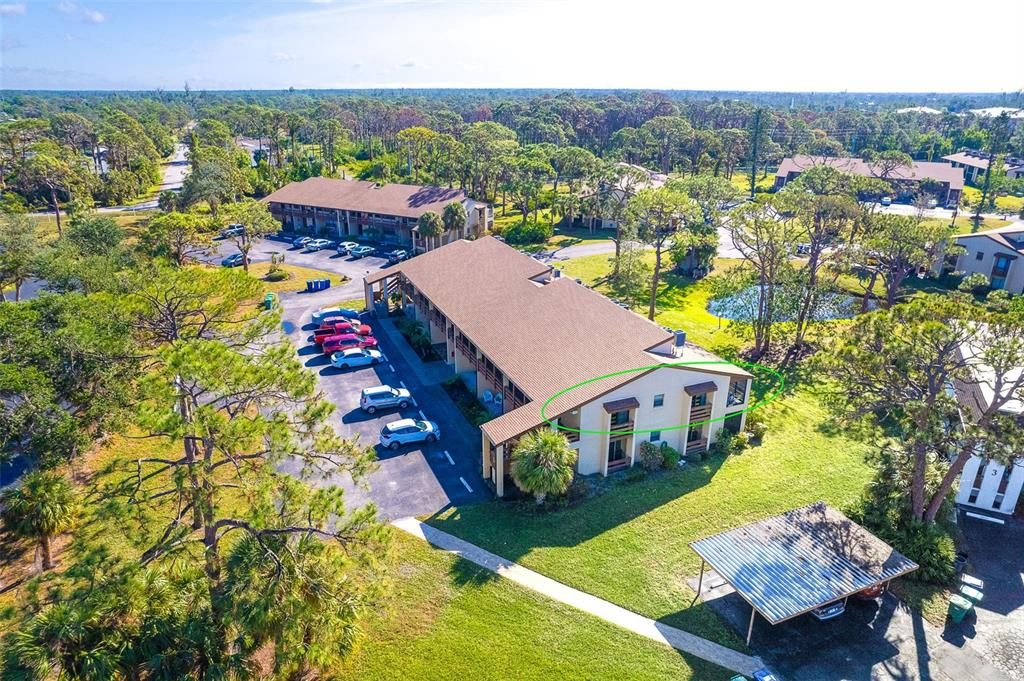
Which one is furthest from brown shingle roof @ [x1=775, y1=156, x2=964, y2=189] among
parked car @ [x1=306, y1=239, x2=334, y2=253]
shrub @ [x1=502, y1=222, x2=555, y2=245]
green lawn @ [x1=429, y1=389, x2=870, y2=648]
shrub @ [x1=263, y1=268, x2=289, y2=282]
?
shrub @ [x1=263, y1=268, x2=289, y2=282]

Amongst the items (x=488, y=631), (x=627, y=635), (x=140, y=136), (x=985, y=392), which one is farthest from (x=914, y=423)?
(x=140, y=136)

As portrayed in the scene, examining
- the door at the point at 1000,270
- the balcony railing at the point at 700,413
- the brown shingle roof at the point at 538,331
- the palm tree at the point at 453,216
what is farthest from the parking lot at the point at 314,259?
the door at the point at 1000,270

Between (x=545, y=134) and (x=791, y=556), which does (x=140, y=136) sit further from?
(x=791, y=556)

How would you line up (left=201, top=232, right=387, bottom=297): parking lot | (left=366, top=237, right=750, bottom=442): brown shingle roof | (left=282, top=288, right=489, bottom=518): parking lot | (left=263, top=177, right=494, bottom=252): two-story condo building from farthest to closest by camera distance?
(left=263, top=177, right=494, bottom=252): two-story condo building
(left=201, top=232, right=387, bottom=297): parking lot
(left=366, top=237, right=750, bottom=442): brown shingle roof
(left=282, top=288, right=489, bottom=518): parking lot

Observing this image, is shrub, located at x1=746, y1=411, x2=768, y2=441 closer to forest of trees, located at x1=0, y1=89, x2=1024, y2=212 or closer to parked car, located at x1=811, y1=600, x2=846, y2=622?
parked car, located at x1=811, y1=600, x2=846, y2=622

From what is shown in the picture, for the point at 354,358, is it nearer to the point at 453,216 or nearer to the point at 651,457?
the point at 651,457

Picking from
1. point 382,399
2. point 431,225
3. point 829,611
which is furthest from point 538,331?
point 431,225

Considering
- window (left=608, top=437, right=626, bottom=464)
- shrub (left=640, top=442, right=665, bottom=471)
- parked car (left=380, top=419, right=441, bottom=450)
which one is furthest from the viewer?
parked car (left=380, top=419, right=441, bottom=450)
